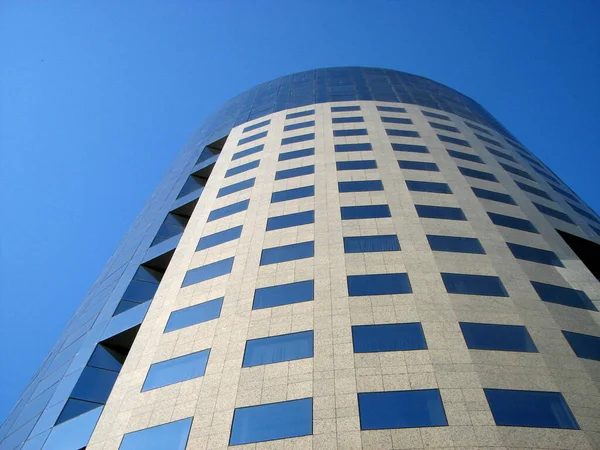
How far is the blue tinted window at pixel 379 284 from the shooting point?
22.0 m

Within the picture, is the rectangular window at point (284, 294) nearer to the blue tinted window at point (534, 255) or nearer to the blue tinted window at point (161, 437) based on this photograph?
the blue tinted window at point (161, 437)

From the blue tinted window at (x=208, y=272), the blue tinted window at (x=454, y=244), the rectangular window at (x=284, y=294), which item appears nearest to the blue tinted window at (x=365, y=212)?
the blue tinted window at (x=454, y=244)

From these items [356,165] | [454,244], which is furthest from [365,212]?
[356,165]

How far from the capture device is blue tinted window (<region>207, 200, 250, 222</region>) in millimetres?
30422

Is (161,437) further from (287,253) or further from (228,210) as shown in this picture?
(228,210)

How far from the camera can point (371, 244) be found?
81.9 ft

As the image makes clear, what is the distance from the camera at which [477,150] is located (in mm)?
38469

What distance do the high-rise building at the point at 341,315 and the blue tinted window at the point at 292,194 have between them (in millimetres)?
129

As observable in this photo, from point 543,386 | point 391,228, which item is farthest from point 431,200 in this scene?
point 543,386

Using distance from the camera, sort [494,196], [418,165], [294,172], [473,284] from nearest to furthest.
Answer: [473,284]
[494,196]
[294,172]
[418,165]

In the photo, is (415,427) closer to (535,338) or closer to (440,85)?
(535,338)

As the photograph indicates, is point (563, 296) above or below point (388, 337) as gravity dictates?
above

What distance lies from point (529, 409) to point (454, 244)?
31.7 ft

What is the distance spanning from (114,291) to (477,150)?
27547mm
